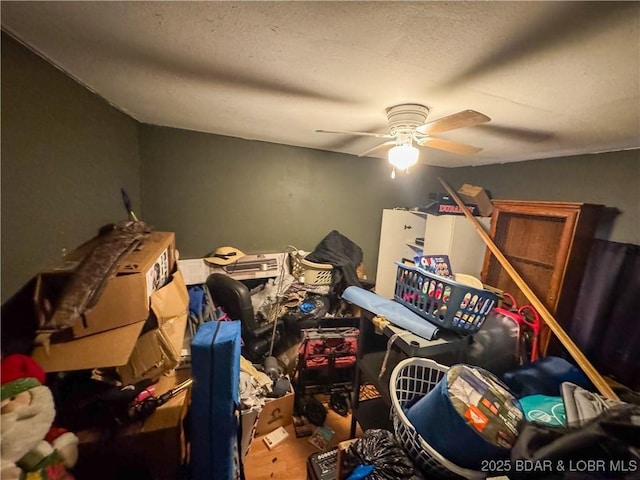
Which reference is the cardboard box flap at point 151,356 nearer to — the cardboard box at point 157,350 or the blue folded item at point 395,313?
the cardboard box at point 157,350

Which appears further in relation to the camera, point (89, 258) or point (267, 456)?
point (267, 456)

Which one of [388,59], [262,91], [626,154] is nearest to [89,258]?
[262,91]

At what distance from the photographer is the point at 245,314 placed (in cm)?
193

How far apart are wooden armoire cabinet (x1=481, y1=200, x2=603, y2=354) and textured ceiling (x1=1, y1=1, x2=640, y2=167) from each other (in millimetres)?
613

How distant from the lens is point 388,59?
0.93m

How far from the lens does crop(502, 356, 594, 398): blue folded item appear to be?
1.46 m

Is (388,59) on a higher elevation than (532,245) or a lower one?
higher

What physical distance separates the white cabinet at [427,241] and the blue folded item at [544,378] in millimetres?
1164

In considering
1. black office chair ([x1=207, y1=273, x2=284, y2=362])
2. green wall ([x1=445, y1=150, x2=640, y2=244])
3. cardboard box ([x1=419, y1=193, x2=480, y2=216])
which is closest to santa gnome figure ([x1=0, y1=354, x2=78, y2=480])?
black office chair ([x1=207, y1=273, x2=284, y2=362])

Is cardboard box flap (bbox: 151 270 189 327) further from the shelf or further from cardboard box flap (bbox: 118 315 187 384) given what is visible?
the shelf

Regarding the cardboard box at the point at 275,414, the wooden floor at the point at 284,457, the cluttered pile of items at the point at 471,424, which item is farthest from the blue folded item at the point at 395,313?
the wooden floor at the point at 284,457

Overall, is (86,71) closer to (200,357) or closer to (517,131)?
(200,357)

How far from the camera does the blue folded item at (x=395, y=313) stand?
3.74ft

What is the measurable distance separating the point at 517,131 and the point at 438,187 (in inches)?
70.2
